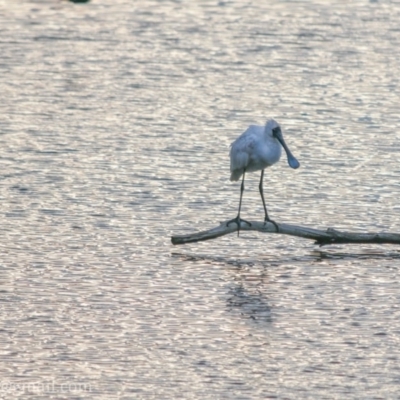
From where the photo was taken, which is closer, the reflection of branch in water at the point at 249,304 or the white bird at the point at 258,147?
the reflection of branch in water at the point at 249,304

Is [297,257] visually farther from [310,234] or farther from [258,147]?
[258,147]

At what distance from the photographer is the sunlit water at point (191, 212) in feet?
38.9

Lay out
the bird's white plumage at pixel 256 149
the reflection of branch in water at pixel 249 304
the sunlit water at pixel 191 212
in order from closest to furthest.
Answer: the sunlit water at pixel 191 212 → the reflection of branch in water at pixel 249 304 → the bird's white plumage at pixel 256 149

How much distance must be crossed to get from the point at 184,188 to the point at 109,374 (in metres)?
6.70

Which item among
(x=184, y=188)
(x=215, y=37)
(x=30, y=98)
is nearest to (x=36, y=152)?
(x=184, y=188)

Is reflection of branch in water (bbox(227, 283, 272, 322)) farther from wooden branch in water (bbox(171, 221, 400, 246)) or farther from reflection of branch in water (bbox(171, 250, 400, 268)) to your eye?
wooden branch in water (bbox(171, 221, 400, 246))

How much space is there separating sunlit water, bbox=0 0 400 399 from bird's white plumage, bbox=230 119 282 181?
0.84 m

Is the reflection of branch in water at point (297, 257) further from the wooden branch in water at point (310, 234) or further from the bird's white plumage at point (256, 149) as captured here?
the bird's white plumage at point (256, 149)

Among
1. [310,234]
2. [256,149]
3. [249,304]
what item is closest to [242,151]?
[256,149]

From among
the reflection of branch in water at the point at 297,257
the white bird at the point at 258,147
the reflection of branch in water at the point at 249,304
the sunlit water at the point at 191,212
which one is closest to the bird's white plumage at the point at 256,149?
the white bird at the point at 258,147

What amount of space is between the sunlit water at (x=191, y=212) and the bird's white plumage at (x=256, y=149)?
0.84 meters

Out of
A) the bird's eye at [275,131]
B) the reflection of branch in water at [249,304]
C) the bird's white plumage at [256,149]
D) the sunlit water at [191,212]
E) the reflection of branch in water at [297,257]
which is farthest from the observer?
the bird's eye at [275,131]

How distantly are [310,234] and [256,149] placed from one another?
4.05ft

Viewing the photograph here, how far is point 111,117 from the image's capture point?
22781mm
